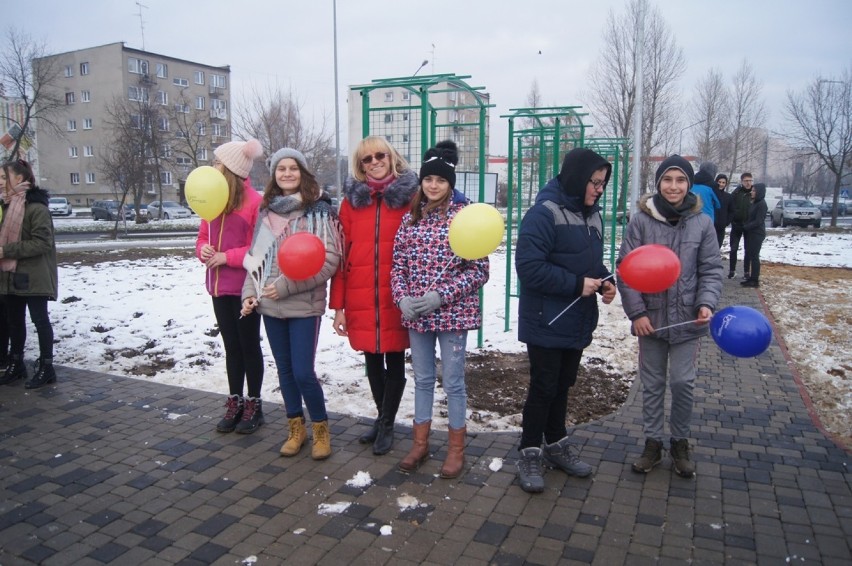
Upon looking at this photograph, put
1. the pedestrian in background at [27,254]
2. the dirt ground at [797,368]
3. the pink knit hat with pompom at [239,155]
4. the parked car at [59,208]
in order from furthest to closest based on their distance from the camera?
the parked car at [59,208]
the pedestrian in background at [27,254]
the dirt ground at [797,368]
the pink knit hat with pompom at [239,155]

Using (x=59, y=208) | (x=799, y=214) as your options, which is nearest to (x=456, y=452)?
(x=799, y=214)

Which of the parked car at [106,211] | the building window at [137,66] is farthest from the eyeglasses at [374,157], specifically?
the building window at [137,66]

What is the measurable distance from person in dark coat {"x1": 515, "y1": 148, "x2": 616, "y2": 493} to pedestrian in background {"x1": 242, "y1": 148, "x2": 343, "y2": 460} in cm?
130

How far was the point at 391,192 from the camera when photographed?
12.7 ft

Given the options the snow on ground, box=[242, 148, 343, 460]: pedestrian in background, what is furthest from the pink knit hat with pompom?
the snow on ground

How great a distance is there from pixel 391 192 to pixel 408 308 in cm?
76

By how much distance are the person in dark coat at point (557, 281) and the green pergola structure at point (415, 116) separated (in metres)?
2.12

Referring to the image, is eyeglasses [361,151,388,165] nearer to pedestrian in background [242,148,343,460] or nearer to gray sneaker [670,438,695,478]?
pedestrian in background [242,148,343,460]

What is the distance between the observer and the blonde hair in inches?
155

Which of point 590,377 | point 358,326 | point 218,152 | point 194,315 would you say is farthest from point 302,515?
point 194,315

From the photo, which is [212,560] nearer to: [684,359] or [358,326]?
[358,326]

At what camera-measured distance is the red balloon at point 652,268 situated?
11.1 feet

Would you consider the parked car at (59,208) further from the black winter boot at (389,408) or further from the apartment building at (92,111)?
the black winter boot at (389,408)

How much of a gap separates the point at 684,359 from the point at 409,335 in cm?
168
